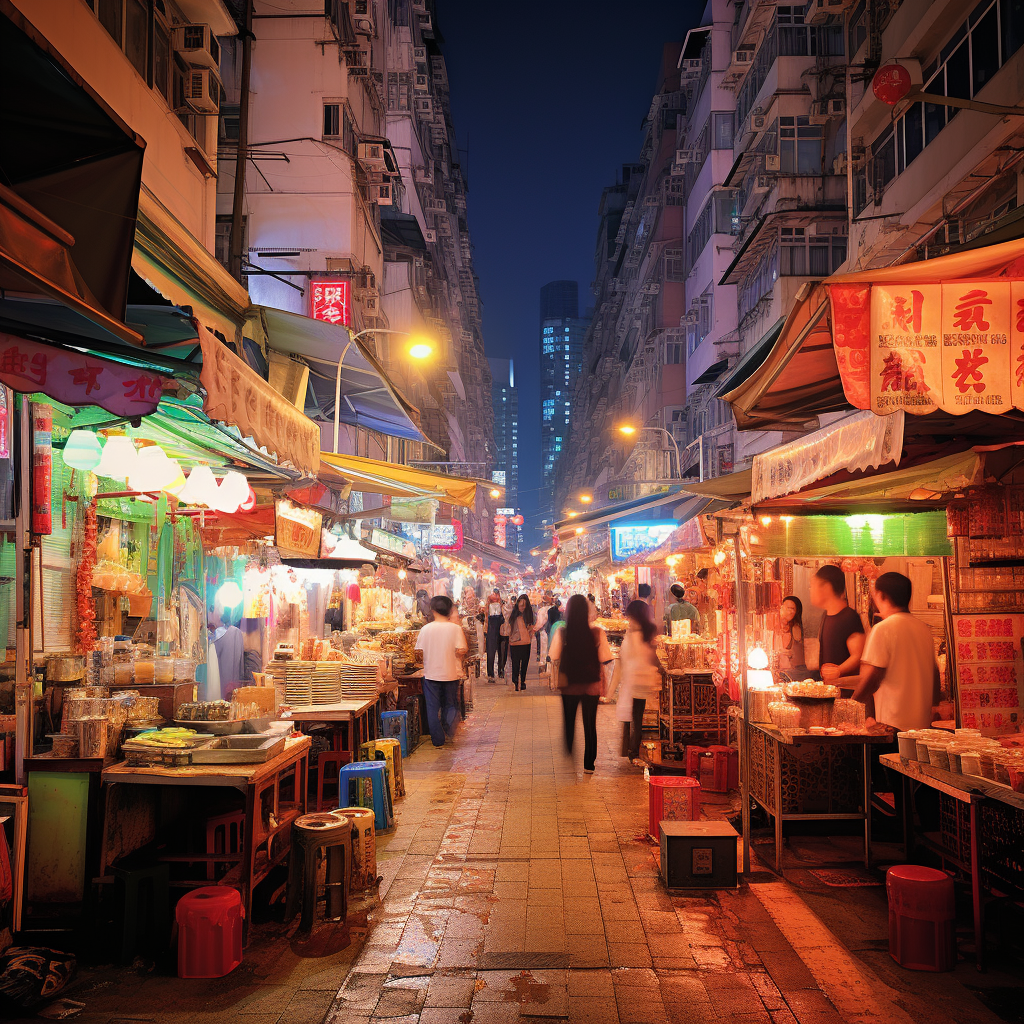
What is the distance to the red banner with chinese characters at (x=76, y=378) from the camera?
3.79 m

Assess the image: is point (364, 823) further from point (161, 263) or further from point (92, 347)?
point (161, 263)

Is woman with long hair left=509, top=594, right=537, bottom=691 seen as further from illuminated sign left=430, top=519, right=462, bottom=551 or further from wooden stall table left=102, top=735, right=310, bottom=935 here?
wooden stall table left=102, top=735, right=310, bottom=935

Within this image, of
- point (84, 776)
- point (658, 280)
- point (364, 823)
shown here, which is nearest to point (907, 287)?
point (364, 823)

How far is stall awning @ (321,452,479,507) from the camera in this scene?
874 cm

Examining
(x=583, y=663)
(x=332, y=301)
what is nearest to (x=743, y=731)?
(x=583, y=663)

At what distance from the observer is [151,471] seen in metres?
5.59

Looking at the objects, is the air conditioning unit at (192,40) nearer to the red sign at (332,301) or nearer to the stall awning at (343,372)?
Answer: the stall awning at (343,372)

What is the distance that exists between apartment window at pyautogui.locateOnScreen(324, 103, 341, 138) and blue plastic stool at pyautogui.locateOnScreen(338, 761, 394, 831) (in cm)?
1739

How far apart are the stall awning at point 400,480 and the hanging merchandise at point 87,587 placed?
8.59 feet

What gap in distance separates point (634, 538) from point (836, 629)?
402 inches

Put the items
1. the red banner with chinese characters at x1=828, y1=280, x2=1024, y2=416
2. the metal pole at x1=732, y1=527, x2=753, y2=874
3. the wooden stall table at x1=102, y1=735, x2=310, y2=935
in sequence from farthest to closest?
the metal pole at x1=732, y1=527, x2=753, y2=874
the wooden stall table at x1=102, y1=735, x2=310, y2=935
the red banner with chinese characters at x1=828, y1=280, x2=1024, y2=416

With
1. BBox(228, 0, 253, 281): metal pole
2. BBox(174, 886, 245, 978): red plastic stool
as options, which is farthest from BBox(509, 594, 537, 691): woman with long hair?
BBox(174, 886, 245, 978): red plastic stool

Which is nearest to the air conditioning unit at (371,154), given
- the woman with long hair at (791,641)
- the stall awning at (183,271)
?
the stall awning at (183,271)

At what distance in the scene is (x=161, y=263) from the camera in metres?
6.61
